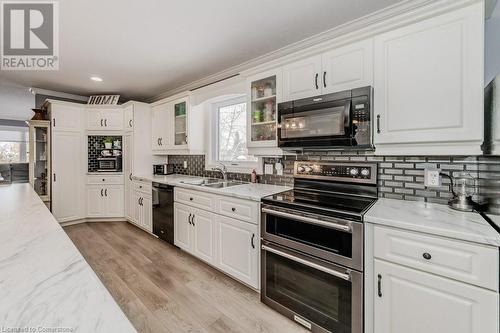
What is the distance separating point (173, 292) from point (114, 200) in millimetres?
2784

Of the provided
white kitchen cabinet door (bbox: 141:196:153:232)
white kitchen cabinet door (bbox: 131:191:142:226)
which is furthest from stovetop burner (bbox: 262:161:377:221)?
white kitchen cabinet door (bbox: 131:191:142:226)

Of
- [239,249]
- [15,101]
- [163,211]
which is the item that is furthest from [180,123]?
[15,101]

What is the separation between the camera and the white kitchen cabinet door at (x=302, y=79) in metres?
1.98

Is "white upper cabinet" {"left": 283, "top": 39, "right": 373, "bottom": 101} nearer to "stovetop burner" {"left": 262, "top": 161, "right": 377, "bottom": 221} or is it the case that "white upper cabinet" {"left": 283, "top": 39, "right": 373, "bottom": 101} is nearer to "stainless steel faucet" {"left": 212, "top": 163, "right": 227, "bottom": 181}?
"stovetop burner" {"left": 262, "top": 161, "right": 377, "bottom": 221}

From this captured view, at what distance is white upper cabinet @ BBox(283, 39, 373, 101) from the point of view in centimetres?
175

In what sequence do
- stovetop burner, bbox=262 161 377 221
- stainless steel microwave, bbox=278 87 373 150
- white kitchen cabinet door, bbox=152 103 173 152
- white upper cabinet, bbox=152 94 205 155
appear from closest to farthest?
stovetop burner, bbox=262 161 377 221
stainless steel microwave, bbox=278 87 373 150
white upper cabinet, bbox=152 94 205 155
white kitchen cabinet door, bbox=152 103 173 152

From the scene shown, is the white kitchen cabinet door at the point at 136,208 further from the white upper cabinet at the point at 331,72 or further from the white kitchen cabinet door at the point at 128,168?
the white upper cabinet at the point at 331,72

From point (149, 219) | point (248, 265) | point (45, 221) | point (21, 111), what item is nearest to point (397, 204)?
point (248, 265)

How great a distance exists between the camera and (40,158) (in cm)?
398

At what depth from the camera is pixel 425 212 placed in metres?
1.48

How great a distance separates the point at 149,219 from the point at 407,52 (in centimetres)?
362

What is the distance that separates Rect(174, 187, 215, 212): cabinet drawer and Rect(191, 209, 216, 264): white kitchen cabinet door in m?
0.08

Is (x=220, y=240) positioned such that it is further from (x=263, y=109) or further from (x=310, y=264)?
(x=263, y=109)

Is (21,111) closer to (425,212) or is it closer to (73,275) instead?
(73,275)
